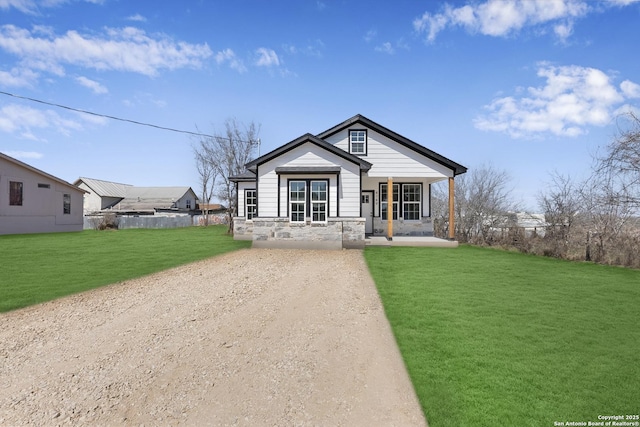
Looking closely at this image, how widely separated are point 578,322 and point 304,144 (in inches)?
498

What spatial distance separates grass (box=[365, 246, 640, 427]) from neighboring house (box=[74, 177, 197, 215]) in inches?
2009

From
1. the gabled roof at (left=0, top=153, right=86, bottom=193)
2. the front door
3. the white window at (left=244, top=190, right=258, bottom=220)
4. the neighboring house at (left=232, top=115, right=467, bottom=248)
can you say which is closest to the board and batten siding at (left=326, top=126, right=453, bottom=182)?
the neighboring house at (left=232, top=115, right=467, bottom=248)

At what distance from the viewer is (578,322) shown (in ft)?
18.2

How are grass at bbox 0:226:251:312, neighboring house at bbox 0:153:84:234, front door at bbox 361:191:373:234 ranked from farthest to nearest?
neighboring house at bbox 0:153:84:234 < front door at bbox 361:191:373:234 < grass at bbox 0:226:251:312

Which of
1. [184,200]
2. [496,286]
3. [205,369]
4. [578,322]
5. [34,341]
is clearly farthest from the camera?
[184,200]

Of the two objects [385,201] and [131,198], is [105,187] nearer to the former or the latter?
[131,198]

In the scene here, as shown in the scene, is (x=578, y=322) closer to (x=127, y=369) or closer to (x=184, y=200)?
(x=127, y=369)

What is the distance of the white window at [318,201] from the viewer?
15.6 meters

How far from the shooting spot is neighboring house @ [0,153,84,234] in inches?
939

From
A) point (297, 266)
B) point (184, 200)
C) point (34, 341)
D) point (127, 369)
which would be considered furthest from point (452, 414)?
point (184, 200)

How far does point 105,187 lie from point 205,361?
58789mm

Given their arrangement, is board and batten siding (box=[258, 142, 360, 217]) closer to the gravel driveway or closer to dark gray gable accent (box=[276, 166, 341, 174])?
dark gray gable accent (box=[276, 166, 341, 174])

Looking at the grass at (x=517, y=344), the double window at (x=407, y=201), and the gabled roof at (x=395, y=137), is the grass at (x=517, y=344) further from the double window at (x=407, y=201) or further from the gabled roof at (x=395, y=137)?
the double window at (x=407, y=201)

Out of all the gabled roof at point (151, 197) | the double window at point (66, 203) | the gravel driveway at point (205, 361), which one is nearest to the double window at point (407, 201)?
the gravel driveway at point (205, 361)
